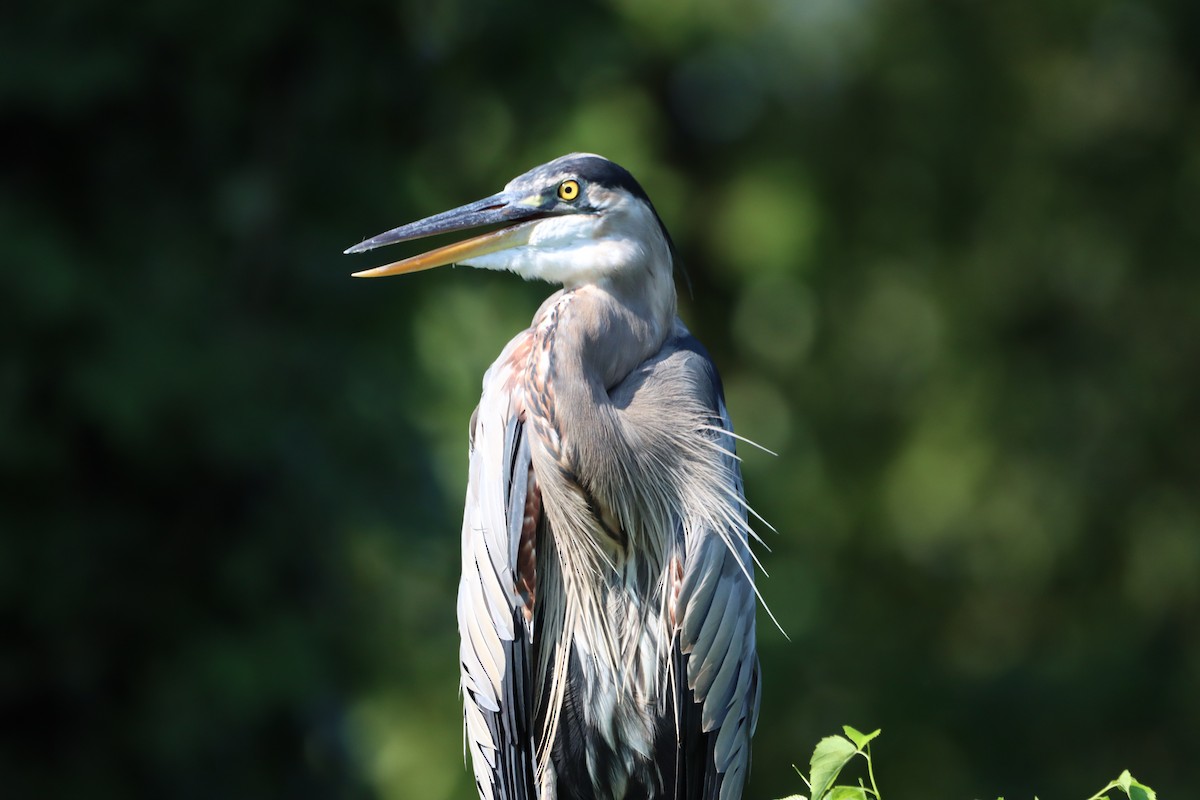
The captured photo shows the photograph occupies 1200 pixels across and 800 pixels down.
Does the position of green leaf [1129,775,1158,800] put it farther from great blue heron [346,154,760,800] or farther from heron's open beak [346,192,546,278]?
heron's open beak [346,192,546,278]

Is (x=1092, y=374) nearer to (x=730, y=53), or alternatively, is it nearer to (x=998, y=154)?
(x=998, y=154)

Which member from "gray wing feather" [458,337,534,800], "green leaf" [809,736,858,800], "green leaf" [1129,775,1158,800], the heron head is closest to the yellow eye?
the heron head

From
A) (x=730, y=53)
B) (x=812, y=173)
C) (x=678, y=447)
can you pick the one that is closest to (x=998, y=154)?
(x=812, y=173)

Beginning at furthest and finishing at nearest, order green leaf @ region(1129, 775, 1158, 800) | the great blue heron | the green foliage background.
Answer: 1. the green foliage background
2. the great blue heron
3. green leaf @ region(1129, 775, 1158, 800)

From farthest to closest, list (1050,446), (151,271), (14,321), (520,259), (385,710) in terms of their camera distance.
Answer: (1050,446) → (385,710) → (151,271) → (14,321) → (520,259)

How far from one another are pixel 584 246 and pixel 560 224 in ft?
0.23

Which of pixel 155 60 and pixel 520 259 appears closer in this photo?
pixel 520 259

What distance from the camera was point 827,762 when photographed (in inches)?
84.3

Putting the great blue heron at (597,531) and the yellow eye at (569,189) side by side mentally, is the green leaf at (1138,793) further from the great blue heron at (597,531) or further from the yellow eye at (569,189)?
the yellow eye at (569,189)

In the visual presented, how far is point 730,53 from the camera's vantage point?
9.66 m

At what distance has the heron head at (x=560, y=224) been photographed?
3217 millimetres

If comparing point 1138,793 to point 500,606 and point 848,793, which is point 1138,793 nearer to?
point 848,793

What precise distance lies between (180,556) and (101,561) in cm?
37

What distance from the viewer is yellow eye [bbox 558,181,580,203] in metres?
3.23
